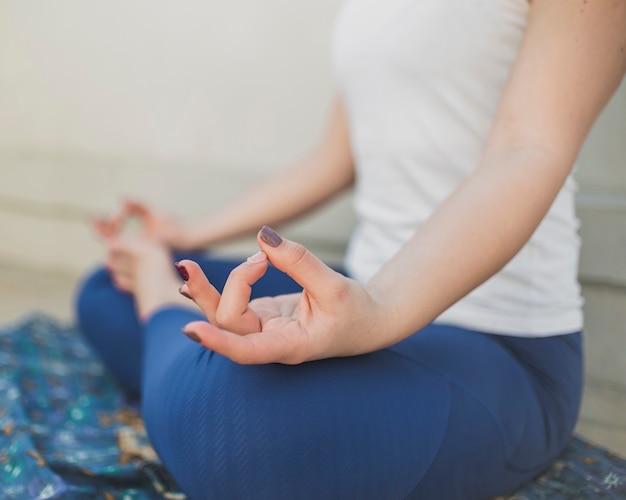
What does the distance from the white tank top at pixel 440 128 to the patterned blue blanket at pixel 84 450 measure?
231mm

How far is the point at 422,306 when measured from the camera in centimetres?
78

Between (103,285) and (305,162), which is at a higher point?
(305,162)

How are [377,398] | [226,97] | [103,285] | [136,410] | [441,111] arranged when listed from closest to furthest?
[377,398] < [441,111] < [136,410] < [103,285] < [226,97]

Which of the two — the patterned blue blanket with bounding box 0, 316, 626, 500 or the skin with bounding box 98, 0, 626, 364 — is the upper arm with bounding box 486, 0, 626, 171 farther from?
the patterned blue blanket with bounding box 0, 316, 626, 500

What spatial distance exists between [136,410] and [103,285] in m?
0.30

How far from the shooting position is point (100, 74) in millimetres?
2553

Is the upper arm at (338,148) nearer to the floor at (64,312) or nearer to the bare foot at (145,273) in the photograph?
the bare foot at (145,273)

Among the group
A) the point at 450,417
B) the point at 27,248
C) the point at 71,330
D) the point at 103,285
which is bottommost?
the point at 27,248

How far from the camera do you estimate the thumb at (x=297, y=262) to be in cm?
69

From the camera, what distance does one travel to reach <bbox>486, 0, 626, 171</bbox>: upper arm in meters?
0.87

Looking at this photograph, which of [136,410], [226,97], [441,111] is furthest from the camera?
[226,97]

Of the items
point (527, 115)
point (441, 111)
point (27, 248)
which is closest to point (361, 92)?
point (441, 111)

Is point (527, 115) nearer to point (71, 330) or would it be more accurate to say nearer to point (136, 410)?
point (136, 410)

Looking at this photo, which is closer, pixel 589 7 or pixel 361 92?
pixel 589 7
